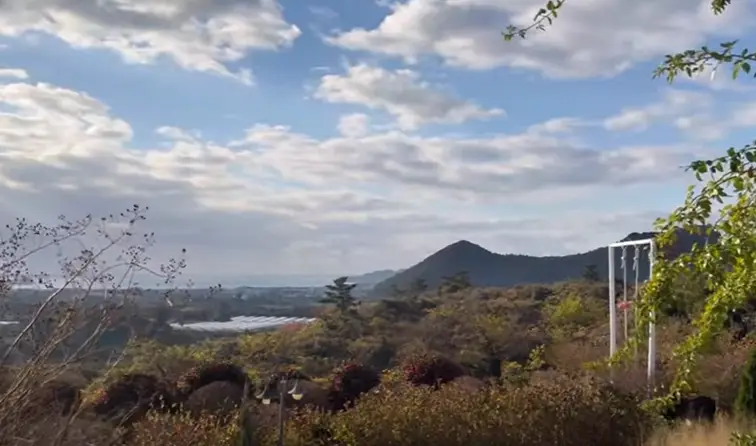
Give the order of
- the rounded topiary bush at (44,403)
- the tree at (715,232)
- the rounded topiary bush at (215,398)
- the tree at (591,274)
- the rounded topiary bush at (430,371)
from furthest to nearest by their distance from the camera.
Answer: the tree at (591,274)
the rounded topiary bush at (430,371)
the rounded topiary bush at (215,398)
the rounded topiary bush at (44,403)
the tree at (715,232)

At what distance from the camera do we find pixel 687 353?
126 inches

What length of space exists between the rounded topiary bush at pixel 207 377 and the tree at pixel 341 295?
10012 millimetres

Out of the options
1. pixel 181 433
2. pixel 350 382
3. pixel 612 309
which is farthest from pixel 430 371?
pixel 181 433

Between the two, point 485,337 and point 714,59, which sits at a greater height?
point 714,59

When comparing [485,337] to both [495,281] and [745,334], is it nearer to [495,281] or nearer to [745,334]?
[745,334]

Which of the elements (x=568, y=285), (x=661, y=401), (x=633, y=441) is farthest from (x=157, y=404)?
(x=568, y=285)

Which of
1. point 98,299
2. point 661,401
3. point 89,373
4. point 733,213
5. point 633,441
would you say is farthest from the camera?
point 633,441

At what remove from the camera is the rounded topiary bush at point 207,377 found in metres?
9.70

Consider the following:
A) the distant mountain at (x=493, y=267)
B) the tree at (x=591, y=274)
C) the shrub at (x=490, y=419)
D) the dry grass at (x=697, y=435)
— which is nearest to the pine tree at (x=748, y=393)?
the dry grass at (x=697, y=435)

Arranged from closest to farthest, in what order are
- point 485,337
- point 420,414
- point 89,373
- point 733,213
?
point 733,213
point 89,373
point 420,414
point 485,337

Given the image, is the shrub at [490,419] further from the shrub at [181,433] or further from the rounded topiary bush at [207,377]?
the rounded topiary bush at [207,377]

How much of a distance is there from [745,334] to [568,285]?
1261 cm

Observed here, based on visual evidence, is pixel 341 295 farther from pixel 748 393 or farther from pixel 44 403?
pixel 44 403

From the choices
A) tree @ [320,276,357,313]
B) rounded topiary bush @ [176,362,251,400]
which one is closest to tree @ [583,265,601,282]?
tree @ [320,276,357,313]
